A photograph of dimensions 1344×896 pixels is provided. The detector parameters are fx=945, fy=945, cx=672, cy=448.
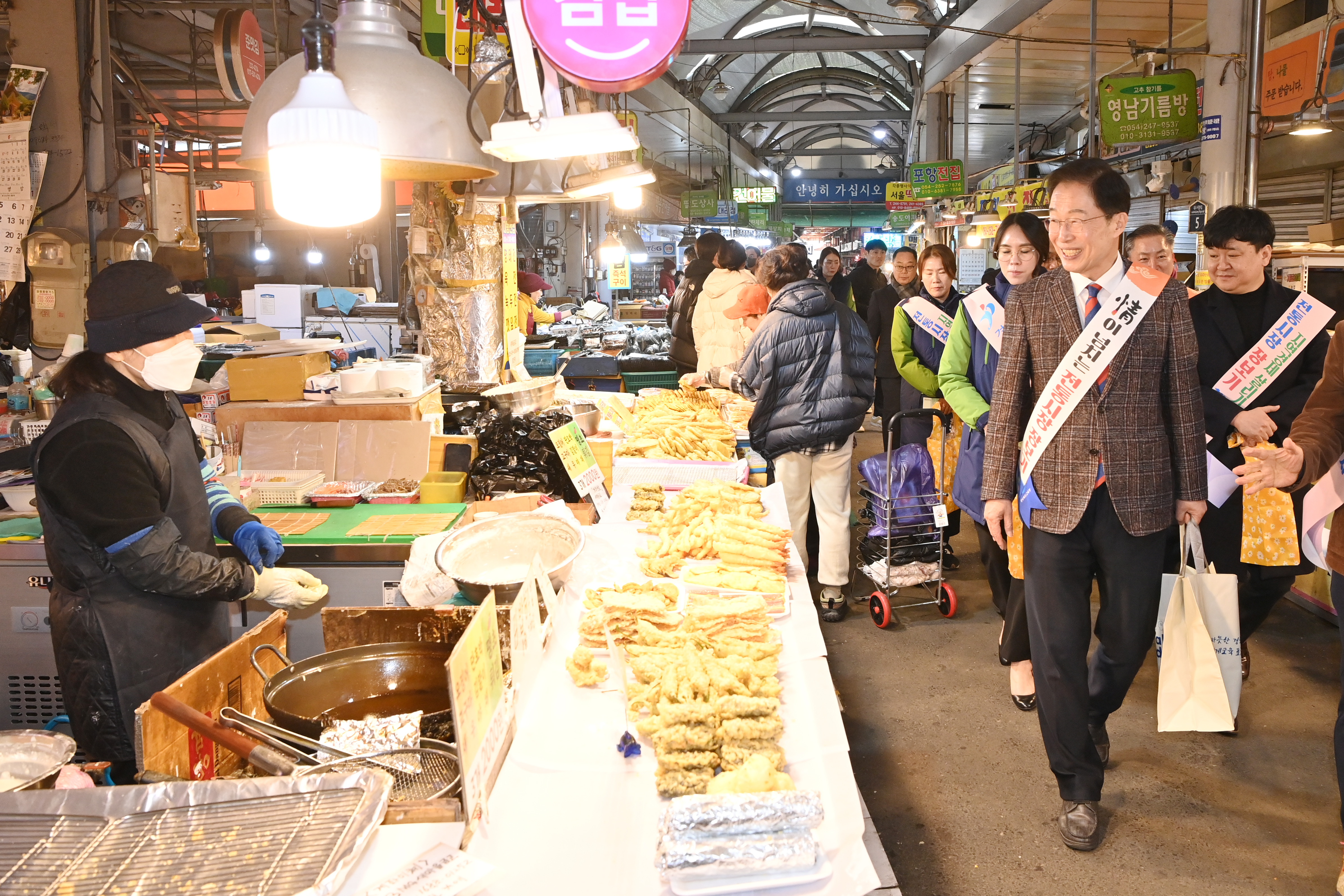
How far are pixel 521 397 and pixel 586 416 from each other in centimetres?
41

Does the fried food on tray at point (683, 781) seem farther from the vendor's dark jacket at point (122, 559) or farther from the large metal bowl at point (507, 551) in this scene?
the vendor's dark jacket at point (122, 559)

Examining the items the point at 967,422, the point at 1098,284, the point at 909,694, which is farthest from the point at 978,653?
the point at 1098,284

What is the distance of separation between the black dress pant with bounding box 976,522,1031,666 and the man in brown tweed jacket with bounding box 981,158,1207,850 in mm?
784

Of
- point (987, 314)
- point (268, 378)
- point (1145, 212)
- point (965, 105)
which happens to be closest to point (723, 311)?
point (987, 314)

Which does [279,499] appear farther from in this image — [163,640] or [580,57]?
[580,57]

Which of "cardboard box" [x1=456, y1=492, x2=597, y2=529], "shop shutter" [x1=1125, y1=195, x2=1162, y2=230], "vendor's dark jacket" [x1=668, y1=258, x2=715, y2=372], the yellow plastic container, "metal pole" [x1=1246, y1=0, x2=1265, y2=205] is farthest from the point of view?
"shop shutter" [x1=1125, y1=195, x2=1162, y2=230]

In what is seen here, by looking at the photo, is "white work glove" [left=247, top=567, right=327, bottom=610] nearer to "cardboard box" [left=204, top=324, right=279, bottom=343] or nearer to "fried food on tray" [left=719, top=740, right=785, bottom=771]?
"fried food on tray" [left=719, top=740, right=785, bottom=771]

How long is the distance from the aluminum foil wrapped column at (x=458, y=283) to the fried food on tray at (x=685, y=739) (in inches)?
189

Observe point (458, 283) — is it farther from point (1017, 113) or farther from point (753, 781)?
point (1017, 113)

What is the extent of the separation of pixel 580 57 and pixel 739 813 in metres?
2.18

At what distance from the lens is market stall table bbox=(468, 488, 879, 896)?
1.61 meters

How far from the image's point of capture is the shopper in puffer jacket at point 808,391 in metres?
5.50

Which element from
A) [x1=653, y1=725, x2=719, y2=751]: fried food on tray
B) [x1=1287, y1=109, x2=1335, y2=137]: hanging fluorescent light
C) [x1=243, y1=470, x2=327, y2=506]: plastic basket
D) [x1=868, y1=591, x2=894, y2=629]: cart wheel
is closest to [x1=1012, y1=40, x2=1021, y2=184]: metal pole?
[x1=1287, y1=109, x2=1335, y2=137]: hanging fluorescent light

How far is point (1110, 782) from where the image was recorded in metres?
3.88
